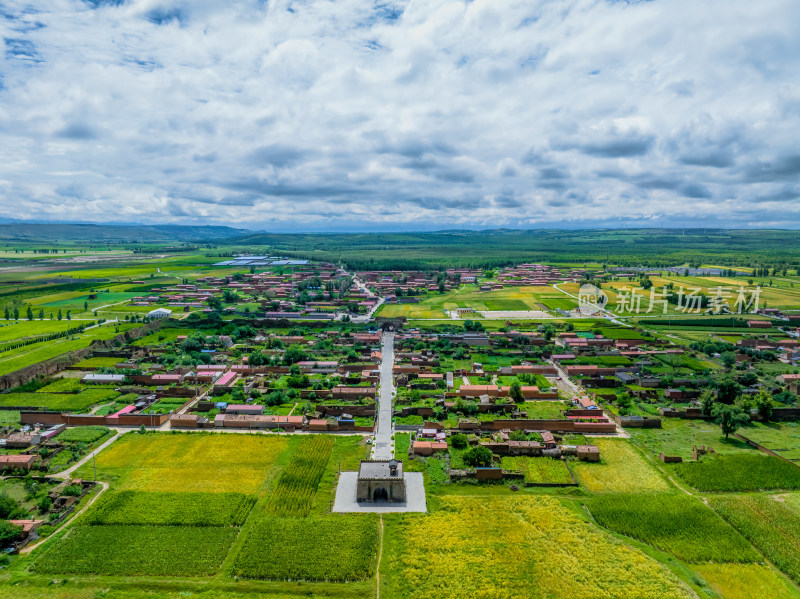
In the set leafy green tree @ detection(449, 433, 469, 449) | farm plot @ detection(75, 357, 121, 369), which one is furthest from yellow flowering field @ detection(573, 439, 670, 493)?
farm plot @ detection(75, 357, 121, 369)

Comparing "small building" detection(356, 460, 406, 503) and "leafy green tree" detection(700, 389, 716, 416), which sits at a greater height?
"leafy green tree" detection(700, 389, 716, 416)

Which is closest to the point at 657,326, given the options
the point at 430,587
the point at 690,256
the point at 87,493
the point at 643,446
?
the point at 643,446

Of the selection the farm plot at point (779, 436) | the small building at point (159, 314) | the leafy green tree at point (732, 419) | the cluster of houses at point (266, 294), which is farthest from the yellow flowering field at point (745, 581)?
the small building at point (159, 314)

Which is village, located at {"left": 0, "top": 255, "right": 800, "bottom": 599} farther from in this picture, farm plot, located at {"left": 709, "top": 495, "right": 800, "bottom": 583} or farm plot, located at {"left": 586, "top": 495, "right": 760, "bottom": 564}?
farm plot, located at {"left": 709, "top": 495, "right": 800, "bottom": 583}

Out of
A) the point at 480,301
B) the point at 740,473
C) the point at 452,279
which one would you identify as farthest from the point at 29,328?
the point at 452,279
